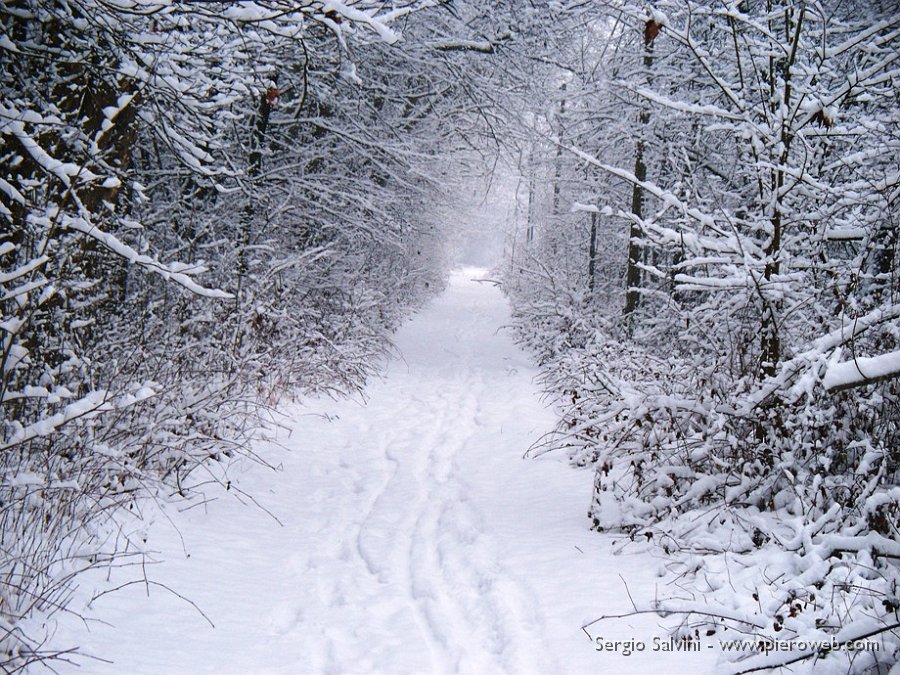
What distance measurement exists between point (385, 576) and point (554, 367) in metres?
6.32

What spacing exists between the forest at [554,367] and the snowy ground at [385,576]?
0.89 feet

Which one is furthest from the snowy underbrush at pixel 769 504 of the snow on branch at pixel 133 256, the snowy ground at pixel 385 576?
the snow on branch at pixel 133 256

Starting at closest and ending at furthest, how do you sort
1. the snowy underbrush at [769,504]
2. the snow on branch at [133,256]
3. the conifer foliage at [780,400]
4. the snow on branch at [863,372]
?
1. the snow on branch at [863,372]
2. the snowy underbrush at [769,504]
3. the conifer foliage at [780,400]
4. the snow on branch at [133,256]

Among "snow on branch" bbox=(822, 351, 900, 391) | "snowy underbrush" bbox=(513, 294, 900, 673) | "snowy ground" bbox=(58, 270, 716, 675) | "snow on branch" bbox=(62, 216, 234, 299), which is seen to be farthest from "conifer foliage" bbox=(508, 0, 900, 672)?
"snow on branch" bbox=(62, 216, 234, 299)

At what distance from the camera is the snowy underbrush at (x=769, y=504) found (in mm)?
2621

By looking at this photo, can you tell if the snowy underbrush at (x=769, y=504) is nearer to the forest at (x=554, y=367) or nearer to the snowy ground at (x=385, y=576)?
the forest at (x=554, y=367)

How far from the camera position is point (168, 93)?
4.21m

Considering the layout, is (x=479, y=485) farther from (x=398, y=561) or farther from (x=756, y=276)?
(x=756, y=276)

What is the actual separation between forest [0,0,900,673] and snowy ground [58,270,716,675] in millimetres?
270

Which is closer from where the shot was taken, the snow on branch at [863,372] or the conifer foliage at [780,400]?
the snow on branch at [863,372]

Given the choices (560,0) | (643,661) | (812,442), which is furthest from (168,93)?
(560,0)

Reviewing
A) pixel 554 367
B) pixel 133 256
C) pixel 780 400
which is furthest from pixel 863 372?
pixel 554 367

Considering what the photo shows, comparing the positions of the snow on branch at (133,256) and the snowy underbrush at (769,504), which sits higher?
the snow on branch at (133,256)

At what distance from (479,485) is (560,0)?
23.1ft
